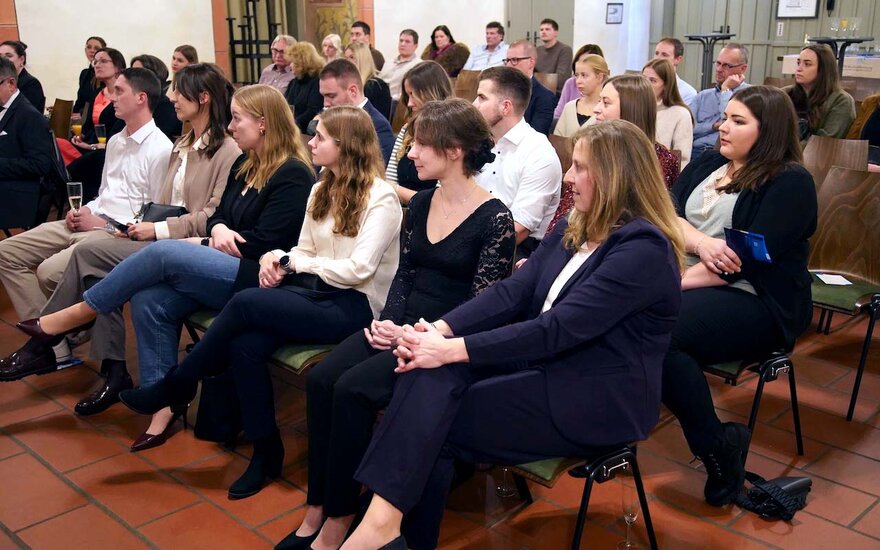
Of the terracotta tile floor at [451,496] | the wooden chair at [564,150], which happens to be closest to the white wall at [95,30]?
the terracotta tile floor at [451,496]

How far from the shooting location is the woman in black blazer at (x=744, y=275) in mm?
2611

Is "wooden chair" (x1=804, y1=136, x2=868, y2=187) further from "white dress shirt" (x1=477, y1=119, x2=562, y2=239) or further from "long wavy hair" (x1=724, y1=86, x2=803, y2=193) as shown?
"white dress shirt" (x1=477, y1=119, x2=562, y2=239)

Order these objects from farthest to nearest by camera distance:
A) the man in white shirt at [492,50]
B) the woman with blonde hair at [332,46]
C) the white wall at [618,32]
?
the white wall at [618,32]
the man in white shirt at [492,50]
the woman with blonde hair at [332,46]

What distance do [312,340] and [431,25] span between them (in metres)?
9.12

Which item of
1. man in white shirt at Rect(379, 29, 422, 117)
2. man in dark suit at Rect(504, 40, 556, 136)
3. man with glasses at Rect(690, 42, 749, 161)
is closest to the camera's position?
man with glasses at Rect(690, 42, 749, 161)

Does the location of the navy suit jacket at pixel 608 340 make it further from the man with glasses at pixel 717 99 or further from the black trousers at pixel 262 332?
the man with glasses at pixel 717 99

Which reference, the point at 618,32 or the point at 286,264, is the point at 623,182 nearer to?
the point at 286,264

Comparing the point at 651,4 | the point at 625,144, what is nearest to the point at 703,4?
the point at 651,4

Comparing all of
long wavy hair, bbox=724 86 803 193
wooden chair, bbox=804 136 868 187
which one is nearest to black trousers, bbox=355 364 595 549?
long wavy hair, bbox=724 86 803 193

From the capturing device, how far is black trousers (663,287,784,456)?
2529mm

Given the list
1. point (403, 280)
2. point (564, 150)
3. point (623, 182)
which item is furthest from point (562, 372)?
point (564, 150)

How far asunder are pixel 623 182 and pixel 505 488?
113 cm

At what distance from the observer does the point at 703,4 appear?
1206 cm

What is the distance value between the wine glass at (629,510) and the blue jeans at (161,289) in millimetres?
1571
